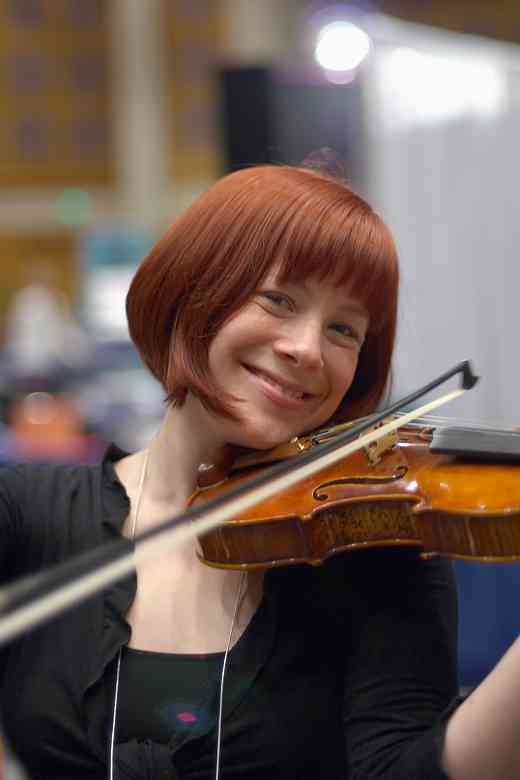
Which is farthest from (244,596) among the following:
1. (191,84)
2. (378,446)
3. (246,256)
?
(191,84)

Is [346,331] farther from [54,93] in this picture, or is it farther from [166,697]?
[54,93]

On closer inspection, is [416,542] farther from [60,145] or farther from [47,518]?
[60,145]

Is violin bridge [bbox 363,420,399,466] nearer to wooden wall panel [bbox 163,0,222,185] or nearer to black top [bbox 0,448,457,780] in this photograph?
black top [bbox 0,448,457,780]

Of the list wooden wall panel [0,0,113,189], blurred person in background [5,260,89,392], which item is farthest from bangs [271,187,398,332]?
wooden wall panel [0,0,113,189]

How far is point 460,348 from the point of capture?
105 inches

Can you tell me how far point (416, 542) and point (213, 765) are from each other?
29 centimetres

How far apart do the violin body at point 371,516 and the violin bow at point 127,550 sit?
3 cm

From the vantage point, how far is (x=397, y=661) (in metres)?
0.96

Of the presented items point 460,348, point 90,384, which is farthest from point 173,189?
point 460,348

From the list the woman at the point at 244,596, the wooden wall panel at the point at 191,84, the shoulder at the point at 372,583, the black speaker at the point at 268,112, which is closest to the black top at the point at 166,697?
the woman at the point at 244,596

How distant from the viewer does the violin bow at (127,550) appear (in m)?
A: 0.60

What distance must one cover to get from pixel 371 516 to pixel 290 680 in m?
0.19

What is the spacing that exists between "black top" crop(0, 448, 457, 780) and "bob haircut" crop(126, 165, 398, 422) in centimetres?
22

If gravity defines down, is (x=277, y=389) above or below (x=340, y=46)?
below
